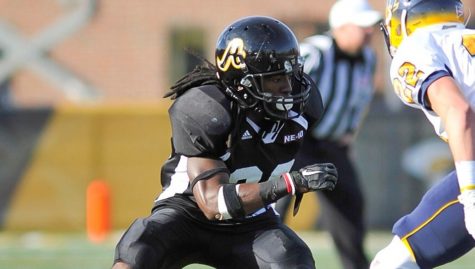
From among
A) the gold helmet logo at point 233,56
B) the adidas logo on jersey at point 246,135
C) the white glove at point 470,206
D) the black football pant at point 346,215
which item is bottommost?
the black football pant at point 346,215

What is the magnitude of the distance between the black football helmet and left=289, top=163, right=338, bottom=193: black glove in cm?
37

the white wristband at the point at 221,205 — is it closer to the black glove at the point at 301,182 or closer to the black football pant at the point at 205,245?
the black glove at the point at 301,182

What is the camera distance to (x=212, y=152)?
4168 millimetres

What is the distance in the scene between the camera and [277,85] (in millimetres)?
4266

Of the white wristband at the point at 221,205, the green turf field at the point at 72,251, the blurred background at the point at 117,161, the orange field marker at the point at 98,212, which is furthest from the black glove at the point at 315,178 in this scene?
the blurred background at the point at 117,161

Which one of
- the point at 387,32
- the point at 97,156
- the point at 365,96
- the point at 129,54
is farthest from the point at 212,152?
the point at 129,54

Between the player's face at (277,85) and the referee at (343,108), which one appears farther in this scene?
the referee at (343,108)

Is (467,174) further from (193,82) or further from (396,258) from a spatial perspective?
(193,82)

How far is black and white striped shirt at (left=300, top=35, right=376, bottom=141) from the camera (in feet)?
22.4

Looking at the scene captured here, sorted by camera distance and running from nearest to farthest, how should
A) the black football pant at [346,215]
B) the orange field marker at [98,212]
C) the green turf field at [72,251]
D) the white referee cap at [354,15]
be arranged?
the black football pant at [346,215], the white referee cap at [354,15], the green turf field at [72,251], the orange field marker at [98,212]

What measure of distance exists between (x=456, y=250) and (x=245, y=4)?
12297mm

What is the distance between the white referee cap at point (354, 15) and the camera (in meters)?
7.05

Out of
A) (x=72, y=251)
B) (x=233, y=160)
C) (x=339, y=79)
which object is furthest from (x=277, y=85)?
(x=72, y=251)

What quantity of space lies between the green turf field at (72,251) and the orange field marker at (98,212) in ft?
0.29
